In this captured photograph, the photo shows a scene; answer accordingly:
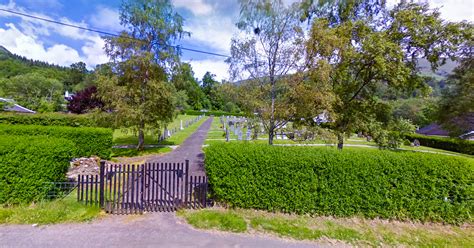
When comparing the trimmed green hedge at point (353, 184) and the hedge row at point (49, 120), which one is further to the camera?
the hedge row at point (49, 120)

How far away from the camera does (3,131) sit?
10.3 meters

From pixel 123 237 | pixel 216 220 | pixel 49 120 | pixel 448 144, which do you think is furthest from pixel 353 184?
pixel 448 144

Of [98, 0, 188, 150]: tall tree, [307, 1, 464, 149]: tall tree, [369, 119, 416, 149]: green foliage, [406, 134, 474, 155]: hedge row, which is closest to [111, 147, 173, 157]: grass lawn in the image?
[98, 0, 188, 150]: tall tree

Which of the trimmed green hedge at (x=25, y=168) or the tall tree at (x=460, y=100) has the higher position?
the tall tree at (x=460, y=100)

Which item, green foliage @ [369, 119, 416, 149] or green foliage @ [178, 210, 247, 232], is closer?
green foliage @ [178, 210, 247, 232]

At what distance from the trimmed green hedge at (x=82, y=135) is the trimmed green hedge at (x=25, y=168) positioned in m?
5.83

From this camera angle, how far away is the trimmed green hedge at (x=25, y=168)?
4.58 metres

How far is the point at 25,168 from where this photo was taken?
15.3 ft

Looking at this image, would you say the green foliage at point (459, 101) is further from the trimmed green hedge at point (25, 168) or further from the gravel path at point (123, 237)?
the trimmed green hedge at point (25, 168)

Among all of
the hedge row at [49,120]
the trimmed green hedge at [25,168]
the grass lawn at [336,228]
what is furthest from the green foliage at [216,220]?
the hedge row at [49,120]

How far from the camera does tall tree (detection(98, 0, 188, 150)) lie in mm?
11141

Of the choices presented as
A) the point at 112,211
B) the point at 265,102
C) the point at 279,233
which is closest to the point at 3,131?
the point at 112,211

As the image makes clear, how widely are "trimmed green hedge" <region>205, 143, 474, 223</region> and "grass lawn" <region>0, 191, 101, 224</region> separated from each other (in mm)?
3121

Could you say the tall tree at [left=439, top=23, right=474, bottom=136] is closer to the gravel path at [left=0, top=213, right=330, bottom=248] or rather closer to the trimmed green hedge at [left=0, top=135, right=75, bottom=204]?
the gravel path at [left=0, top=213, right=330, bottom=248]
